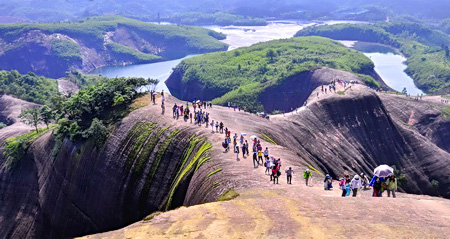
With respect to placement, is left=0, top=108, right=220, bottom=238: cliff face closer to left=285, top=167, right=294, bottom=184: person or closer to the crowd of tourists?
the crowd of tourists

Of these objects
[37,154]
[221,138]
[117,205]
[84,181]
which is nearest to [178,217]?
[221,138]

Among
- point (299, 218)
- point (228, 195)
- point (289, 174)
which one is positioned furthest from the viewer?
point (289, 174)

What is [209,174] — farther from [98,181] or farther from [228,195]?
[98,181]

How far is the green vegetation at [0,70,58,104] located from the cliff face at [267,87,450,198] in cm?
9181

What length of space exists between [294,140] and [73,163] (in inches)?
1414

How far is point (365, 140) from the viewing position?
91.8 m

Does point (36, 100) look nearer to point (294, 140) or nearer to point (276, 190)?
point (294, 140)

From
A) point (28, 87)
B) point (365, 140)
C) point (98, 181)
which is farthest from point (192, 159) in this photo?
point (28, 87)

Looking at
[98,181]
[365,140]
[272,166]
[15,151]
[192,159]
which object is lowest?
[98,181]

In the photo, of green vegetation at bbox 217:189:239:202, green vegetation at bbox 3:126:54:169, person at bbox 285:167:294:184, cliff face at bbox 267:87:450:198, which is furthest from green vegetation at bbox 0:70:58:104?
person at bbox 285:167:294:184

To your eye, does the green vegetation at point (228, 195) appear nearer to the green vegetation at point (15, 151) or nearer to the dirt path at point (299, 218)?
the dirt path at point (299, 218)

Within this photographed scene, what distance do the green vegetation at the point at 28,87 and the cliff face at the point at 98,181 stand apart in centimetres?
7573

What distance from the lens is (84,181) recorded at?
6172cm

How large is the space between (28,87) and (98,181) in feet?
379
